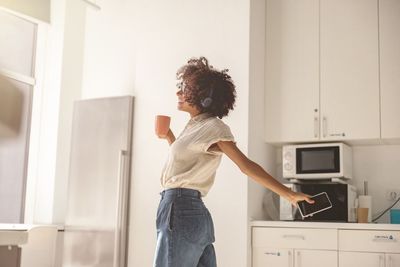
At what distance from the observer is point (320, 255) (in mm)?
3398

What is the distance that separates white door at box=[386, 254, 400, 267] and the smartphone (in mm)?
505

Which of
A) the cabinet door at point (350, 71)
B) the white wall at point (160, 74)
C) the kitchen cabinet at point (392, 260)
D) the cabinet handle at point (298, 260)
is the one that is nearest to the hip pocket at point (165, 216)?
the white wall at point (160, 74)

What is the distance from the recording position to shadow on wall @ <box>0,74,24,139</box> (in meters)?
4.23

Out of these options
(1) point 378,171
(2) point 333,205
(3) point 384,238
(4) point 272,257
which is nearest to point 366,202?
(2) point 333,205

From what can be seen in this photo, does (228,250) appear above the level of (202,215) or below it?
below

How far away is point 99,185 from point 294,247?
4.70 feet

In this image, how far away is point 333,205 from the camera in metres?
3.59

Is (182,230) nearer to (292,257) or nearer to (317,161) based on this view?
(292,257)

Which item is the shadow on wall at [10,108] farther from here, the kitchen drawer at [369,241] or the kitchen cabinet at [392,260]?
the kitchen cabinet at [392,260]

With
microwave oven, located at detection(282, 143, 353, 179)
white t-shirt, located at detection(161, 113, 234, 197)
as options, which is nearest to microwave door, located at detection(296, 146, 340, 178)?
microwave oven, located at detection(282, 143, 353, 179)

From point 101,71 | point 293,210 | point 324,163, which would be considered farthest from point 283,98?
point 101,71

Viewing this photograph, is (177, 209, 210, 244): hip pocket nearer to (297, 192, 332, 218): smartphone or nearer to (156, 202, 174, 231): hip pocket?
(156, 202, 174, 231): hip pocket

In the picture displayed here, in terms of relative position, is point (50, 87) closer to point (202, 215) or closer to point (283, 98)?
point (283, 98)

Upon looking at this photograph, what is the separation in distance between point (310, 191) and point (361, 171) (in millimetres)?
486
